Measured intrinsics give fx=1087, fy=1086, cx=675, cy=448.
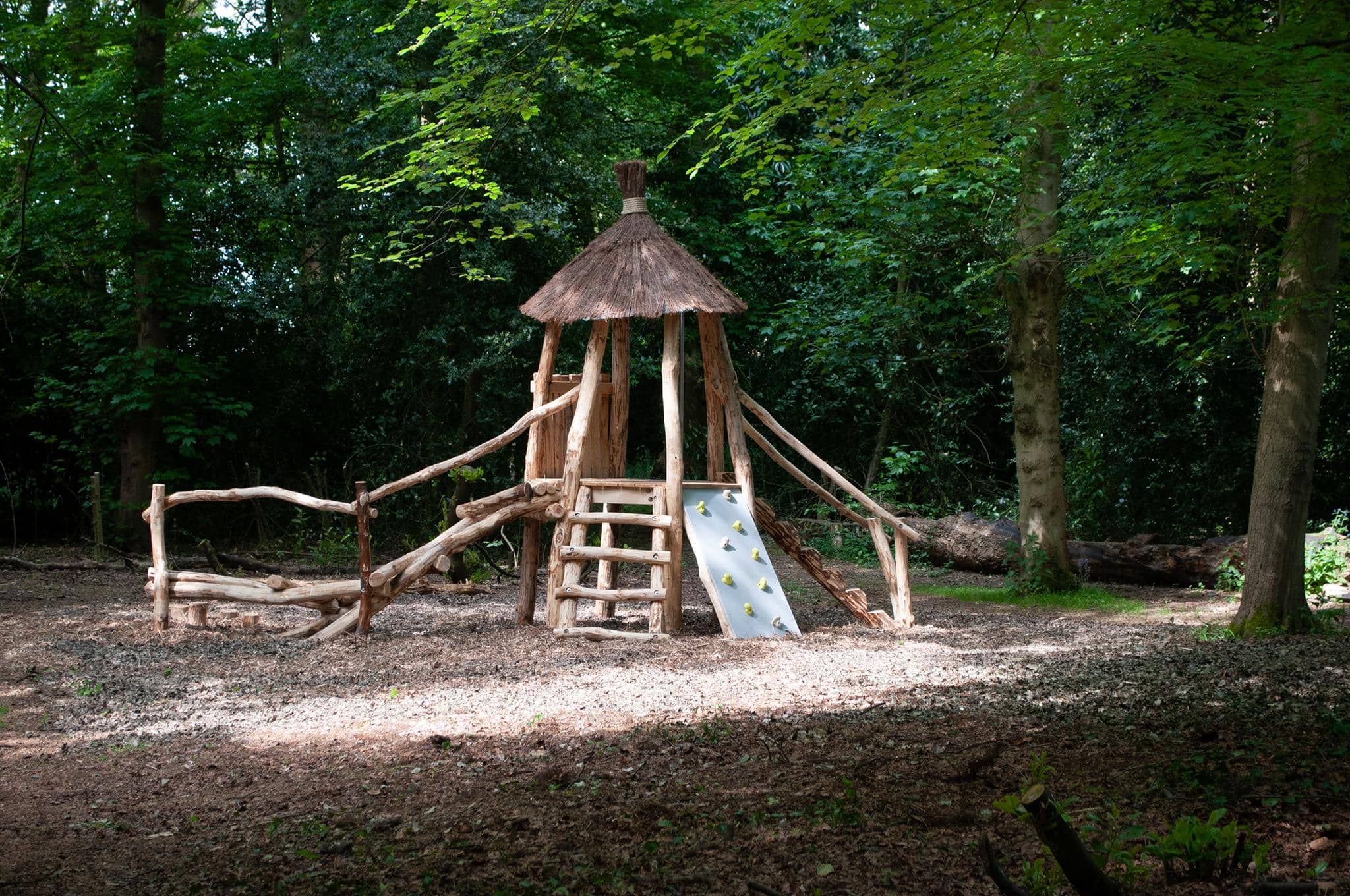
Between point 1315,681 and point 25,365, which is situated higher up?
point 25,365

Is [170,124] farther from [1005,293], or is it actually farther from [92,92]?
[1005,293]

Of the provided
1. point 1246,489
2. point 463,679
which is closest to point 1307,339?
point 463,679

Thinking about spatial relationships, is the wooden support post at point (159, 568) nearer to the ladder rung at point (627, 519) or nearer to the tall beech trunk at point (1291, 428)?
the ladder rung at point (627, 519)

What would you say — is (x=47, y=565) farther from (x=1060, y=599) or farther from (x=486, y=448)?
(x=1060, y=599)

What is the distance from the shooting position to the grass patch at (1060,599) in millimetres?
9758

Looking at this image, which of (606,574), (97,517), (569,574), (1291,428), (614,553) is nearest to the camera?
(1291,428)

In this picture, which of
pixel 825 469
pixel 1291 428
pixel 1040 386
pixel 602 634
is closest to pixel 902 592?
pixel 825 469

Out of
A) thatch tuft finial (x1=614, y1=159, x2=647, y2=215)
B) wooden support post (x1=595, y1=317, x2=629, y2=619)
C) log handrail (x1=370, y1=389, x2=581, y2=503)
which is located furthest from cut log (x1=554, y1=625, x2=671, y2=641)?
thatch tuft finial (x1=614, y1=159, x2=647, y2=215)

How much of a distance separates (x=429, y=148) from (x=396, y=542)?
289 inches

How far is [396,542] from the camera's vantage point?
14.3 m

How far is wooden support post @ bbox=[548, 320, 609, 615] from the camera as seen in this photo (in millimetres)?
7922

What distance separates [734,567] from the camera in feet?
25.6

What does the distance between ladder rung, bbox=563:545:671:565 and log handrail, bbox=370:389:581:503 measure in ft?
3.09

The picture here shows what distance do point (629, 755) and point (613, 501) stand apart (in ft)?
12.2
